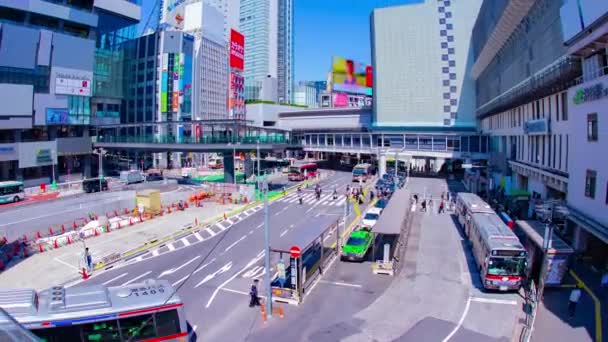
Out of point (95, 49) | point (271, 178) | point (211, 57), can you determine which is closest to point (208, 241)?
point (271, 178)

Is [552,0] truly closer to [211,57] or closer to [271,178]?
[271,178]

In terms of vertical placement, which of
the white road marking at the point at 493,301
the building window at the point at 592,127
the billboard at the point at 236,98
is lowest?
the white road marking at the point at 493,301

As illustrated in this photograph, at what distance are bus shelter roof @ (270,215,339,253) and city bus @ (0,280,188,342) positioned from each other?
6002 millimetres

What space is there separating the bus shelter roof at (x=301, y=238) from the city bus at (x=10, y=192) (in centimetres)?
3786

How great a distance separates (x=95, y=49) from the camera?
6875 centimetres

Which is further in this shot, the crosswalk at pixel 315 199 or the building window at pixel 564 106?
the crosswalk at pixel 315 199

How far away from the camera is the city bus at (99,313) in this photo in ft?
41.3

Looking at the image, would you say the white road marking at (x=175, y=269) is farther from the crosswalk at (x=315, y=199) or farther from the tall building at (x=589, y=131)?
the tall building at (x=589, y=131)

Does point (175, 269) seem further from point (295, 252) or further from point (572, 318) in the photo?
point (572, 318)

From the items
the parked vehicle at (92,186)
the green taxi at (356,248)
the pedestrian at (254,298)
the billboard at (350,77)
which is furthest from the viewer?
the billboard at (350,77)

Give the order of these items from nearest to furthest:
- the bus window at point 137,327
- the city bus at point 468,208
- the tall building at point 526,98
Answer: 1. the bus window at point 137,327
2. the city bus at point 468,208
3. the tall building at point 526,98

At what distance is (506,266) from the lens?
64.0 feet

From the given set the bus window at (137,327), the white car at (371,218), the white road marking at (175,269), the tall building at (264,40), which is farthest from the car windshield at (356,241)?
the tall building at (264,40)

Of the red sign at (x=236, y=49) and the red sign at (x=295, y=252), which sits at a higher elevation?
the red sign at (x=236, y=49)
